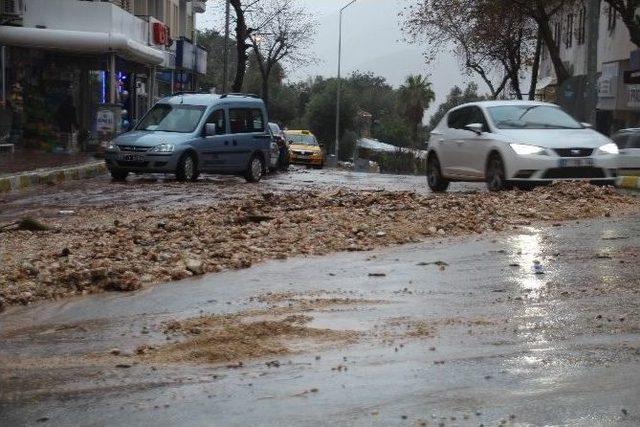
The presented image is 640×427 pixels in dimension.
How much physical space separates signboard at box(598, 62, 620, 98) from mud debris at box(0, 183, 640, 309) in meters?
33.4

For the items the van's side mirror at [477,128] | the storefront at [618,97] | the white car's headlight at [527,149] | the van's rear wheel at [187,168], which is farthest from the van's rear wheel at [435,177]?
the storefront at [618,97]

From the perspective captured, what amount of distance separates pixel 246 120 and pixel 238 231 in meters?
14.7

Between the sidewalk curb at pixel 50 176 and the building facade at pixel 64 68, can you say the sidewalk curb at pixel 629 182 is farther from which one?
the building facade at pixel 64 68

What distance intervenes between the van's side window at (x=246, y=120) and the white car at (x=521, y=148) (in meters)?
6.90

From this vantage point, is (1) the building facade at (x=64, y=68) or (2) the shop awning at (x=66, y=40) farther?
(1) the building facade at (x=64, y=68)

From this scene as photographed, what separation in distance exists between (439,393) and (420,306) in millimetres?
2406

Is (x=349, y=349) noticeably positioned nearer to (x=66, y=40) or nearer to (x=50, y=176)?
(x=50, y=176)

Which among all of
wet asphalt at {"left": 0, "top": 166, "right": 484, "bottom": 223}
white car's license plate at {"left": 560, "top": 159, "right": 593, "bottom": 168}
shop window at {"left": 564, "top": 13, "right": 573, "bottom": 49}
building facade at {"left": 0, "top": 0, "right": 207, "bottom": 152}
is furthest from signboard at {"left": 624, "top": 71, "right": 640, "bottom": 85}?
white car's license plate at {"left": 560, "top": 159, "right": 593, "bottom": 168}

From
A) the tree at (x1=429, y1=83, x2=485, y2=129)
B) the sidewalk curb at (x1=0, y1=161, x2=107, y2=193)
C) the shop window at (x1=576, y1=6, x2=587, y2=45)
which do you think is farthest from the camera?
the tree at (x1=429, y1=83, x2=485, y2=129)

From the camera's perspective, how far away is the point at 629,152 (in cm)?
2383

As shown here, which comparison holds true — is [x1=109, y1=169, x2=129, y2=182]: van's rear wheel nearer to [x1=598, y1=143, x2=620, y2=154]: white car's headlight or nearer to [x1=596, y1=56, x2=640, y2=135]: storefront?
[x1=598, y1=143, x2=620, y2=154]: white car's headlight

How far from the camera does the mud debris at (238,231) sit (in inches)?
349

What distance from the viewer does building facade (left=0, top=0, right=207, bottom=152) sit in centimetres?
3331

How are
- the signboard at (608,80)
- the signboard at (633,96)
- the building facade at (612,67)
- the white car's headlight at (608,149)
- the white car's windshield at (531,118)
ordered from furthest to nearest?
the signboard at (608,80)
the building facade at (612,67)
the signboard at (633,96)
the white car's windshield at (531,118)
the white car's headlight at (608,149)
